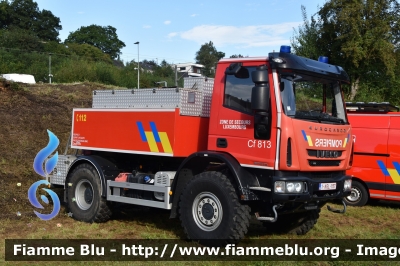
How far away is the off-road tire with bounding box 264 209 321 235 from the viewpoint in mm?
8523

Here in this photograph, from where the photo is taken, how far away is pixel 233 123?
23.7 ft

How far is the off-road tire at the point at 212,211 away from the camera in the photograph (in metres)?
6.90

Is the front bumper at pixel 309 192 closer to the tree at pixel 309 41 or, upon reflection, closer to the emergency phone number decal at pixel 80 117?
the emergency phone number decal at pixel 80 117

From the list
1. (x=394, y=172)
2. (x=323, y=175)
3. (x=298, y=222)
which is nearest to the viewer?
(x=323, y=175)

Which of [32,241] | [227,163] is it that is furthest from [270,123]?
[32,241]

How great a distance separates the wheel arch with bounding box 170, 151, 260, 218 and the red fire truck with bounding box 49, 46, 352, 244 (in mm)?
16

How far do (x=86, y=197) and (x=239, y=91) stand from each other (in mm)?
3980

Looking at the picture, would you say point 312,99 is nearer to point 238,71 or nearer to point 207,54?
point 238,71

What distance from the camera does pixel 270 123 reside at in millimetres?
6785

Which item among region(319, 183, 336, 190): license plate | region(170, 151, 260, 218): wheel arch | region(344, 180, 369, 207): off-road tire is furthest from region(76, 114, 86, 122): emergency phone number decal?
region(344, 180, 369, 207): off-road tire

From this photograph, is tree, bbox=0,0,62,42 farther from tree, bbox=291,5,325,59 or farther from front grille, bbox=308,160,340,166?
front grille, bbox=308,160,340,166

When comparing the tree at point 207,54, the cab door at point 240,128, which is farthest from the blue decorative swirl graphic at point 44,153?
the tree at point 207,54

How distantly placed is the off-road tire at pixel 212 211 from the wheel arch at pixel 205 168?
0.16 metres

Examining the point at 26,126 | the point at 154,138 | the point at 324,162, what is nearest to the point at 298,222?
the point at 324,162
